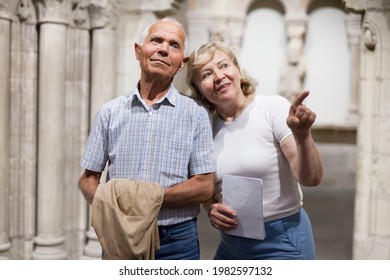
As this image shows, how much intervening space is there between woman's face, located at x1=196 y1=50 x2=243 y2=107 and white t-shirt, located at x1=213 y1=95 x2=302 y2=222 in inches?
3.5

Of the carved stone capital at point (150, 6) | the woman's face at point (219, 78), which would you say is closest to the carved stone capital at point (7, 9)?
the carved stone capital at point (150, 6)

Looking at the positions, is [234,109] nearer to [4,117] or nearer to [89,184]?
[89,184]

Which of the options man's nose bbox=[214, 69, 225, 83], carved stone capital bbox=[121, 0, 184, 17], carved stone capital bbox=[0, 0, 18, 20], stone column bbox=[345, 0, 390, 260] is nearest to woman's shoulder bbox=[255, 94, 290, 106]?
man's nose bbox=[214, 69, 225, 83]

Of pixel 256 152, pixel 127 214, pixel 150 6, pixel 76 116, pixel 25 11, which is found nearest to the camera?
pixel 127 214

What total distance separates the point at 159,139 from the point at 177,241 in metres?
0.32

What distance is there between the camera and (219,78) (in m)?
1.62

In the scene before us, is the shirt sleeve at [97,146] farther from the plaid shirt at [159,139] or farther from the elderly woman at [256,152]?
the elderly woman at [256,152]

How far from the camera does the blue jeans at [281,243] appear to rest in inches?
68.3

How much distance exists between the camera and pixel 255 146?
1.66 meters

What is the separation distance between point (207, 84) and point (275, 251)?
22.5 inches

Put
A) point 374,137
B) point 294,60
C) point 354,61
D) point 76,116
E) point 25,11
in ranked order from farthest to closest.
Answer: point 294,60
point 354,61
point 76,116
point 374,137
point 25,11

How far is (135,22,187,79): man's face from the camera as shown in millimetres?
1577

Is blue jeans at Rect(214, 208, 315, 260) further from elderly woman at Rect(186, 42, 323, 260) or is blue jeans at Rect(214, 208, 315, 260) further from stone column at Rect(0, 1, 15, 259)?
stone column at Rect(0, 1, 15, 259)

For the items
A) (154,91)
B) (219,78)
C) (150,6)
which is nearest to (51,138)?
(150,6)
